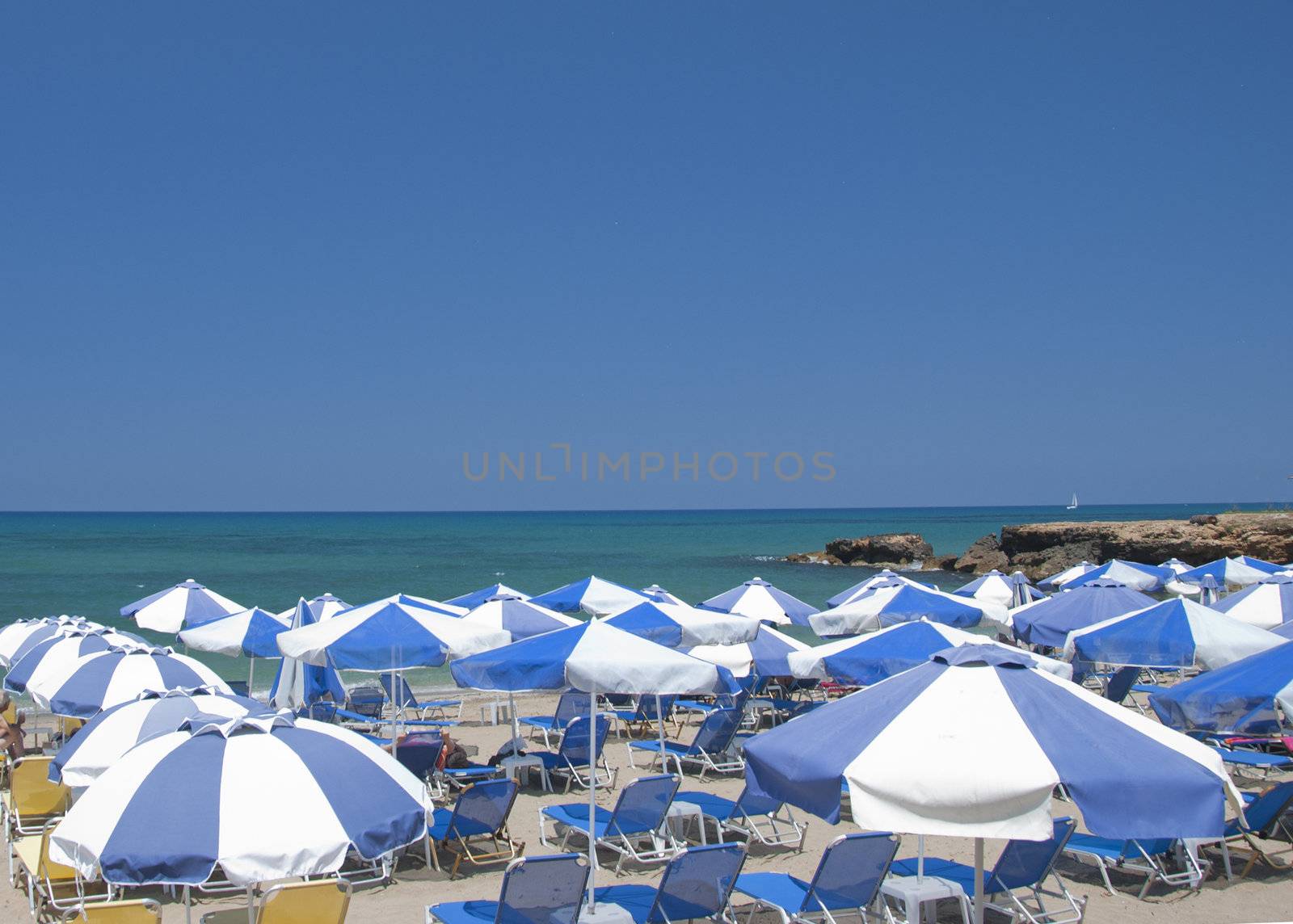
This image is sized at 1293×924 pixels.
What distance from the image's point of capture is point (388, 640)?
28.5ft

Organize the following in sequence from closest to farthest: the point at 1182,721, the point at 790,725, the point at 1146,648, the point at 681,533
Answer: the point at 790,725 → the point at 1182,721 → the point at 1146,648 → the point at 681,533

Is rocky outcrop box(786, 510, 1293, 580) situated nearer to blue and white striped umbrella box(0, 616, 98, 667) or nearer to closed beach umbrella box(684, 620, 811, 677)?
closed beach umbrella box(684, 620, 811, 677)

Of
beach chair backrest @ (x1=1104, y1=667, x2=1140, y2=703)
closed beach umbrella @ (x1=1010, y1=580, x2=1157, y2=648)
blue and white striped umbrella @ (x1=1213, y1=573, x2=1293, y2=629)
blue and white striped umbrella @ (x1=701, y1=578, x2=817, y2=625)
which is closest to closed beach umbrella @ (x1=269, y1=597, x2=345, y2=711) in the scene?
blue and white striped umbrella @ (x1=701, y1=578, x2=817, y2=625)

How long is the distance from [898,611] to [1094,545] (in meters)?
35.6

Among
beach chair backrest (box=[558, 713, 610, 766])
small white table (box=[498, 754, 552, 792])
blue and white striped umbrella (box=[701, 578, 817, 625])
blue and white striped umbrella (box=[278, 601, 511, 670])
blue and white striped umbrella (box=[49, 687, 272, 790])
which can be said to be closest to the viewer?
blue and white striped umbrella (box=[49, 687, 272, 790])

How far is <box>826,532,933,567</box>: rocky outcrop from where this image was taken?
191ft

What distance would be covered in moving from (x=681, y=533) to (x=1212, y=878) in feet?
343

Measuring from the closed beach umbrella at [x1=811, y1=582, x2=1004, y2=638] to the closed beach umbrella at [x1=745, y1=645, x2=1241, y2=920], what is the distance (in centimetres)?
805

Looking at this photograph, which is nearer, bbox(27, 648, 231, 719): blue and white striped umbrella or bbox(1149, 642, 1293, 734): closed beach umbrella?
bbox(1149, 642, 1293, 734): closed beach umbrella

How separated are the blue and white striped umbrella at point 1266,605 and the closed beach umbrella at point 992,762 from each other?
10388 mm

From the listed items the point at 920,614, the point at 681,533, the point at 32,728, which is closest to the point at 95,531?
the point at 681,533

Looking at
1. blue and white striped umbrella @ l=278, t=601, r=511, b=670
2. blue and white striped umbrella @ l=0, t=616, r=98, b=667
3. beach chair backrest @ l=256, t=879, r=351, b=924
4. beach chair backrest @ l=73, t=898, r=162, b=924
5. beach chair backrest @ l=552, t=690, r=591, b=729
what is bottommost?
beach chair backrest @ l=552, t=690, r=591, b=729

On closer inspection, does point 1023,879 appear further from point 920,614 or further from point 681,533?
point 681,533

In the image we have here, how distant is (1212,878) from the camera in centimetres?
741
